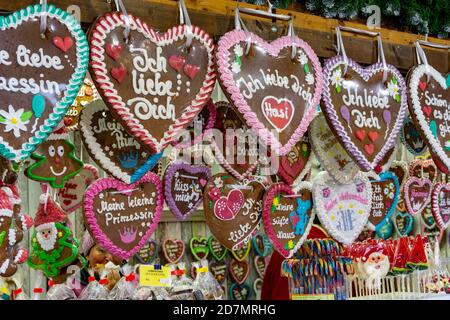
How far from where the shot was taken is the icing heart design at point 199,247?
14.6 ft

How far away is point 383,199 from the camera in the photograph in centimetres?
290

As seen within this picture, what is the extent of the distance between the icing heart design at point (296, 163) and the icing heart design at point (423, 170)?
991 millimetres

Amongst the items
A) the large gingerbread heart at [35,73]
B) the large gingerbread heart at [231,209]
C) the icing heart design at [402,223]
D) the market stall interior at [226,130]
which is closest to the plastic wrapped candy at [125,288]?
the market stall interior at [226,130]

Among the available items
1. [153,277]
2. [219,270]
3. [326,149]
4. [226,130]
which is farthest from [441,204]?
[219,270]

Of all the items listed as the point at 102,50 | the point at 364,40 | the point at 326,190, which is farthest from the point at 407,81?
the point at 102,50

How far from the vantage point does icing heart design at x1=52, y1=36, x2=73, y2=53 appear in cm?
166

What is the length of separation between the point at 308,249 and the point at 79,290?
104 centimetres

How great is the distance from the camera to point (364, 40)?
2445 millimetres

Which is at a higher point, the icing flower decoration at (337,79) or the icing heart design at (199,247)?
the icing flower decoration at (337,79)

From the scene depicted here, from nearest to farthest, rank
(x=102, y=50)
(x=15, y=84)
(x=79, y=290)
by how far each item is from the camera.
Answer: (x=15, y=84) → (x=102, y=50) → (x=79, y=290)

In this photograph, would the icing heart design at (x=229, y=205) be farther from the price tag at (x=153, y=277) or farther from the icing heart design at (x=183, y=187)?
the price tag at (x=153, y=277)

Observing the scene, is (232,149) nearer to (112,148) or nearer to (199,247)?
(112,148)

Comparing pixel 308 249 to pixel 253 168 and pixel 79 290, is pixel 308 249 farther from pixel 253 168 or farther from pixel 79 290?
pixel 79 290

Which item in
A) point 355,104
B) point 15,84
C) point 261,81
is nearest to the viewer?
point 15,84
